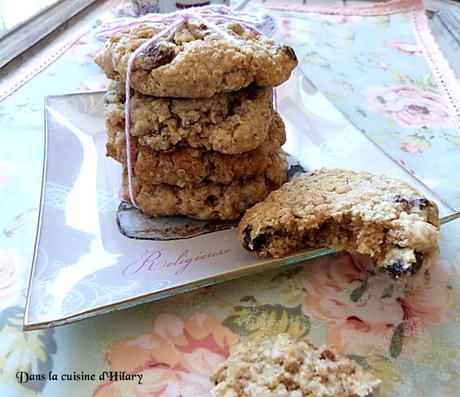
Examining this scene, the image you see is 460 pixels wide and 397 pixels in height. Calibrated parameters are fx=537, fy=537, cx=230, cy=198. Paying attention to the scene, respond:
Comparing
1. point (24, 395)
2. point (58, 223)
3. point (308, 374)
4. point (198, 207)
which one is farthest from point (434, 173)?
point (24, 395)

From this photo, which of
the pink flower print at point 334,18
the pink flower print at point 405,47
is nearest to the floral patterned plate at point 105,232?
the pink flower print at point 405,47

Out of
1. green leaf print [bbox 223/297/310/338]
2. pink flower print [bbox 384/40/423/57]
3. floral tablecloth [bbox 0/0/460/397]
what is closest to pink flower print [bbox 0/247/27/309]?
floral tablecloth [bbox 0/0/460/397]

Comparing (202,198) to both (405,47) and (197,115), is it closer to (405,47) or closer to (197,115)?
(197,115)

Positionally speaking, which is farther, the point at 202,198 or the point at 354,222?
the point at 202,198

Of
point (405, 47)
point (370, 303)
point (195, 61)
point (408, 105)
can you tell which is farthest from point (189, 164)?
point (405, 47)

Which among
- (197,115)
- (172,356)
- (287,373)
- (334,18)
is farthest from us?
(334,18)

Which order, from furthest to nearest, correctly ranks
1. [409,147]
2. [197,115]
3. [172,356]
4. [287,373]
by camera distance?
[409,147], [197,115], [172,356], [287,373]

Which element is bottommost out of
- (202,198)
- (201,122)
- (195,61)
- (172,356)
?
(172,356)
